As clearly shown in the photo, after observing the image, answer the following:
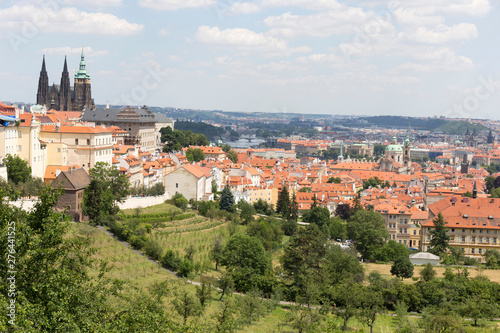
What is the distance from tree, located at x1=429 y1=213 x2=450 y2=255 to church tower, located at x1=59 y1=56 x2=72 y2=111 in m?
78.7

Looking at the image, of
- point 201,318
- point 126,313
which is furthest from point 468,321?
point 126,313

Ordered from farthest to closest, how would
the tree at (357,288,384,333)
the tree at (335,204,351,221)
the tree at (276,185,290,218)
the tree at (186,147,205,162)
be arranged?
1. the tree at (186,147,205,162)
2. the tree at (335,204,351,221)
3. the tree at (276,185,290,218)
4. the tree at (357,288,384,333)

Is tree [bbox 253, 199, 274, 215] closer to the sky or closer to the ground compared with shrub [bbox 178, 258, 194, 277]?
closer to the ground

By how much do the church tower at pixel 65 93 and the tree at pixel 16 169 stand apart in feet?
258

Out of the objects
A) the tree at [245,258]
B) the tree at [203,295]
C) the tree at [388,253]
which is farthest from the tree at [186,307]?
the tree at [388,253]

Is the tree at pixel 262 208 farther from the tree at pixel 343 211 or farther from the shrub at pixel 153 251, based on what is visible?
the shrub at pixel 153 251

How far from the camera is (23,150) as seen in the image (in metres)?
45.0

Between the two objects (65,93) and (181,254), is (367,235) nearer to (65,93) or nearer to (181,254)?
(181,254)

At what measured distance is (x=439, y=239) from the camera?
59344 millimetres

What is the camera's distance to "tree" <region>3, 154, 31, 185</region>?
4169 cm

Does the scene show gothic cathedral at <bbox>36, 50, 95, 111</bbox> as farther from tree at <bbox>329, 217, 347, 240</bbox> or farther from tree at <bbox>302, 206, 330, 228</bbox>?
tree at <bbox>329, 217, 347, 240</bbox>

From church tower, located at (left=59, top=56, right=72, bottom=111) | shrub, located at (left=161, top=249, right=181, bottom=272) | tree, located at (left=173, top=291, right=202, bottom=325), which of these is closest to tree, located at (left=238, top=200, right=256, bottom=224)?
shrub, located at (left=161, top=249, right=181, bottom=272)

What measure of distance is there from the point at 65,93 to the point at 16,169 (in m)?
80.9

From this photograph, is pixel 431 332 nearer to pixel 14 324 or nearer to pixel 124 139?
pixel 14 324
